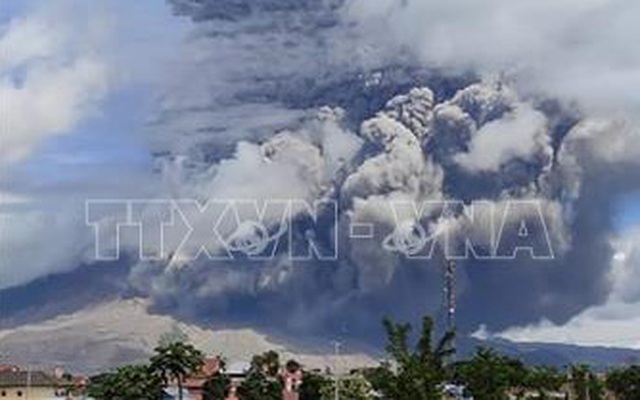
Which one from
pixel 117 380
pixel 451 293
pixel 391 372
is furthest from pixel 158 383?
pixel 391 372

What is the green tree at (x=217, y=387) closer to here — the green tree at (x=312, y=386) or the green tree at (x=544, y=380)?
the green tree at (x=312, y=386)

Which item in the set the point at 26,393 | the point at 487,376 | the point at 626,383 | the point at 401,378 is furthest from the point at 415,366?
the point at 26,393

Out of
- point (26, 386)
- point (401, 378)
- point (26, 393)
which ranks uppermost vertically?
point (26, 386)

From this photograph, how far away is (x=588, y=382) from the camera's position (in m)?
108

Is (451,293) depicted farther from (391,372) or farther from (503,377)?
(391,372)

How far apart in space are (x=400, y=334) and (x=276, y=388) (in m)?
67.6

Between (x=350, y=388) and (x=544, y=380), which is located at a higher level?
(x=544, y=380)

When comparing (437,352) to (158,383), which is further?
(158,383)

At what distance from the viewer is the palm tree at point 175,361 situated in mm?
97938

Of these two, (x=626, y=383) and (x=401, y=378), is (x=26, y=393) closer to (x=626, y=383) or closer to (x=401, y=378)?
(x=626, y=383)

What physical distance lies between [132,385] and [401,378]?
54656mm

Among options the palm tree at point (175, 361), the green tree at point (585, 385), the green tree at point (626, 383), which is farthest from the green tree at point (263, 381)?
the green tree at point (626, 383)

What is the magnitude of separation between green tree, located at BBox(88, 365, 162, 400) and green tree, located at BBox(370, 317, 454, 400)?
5112 centimetres

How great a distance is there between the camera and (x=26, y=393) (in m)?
149
